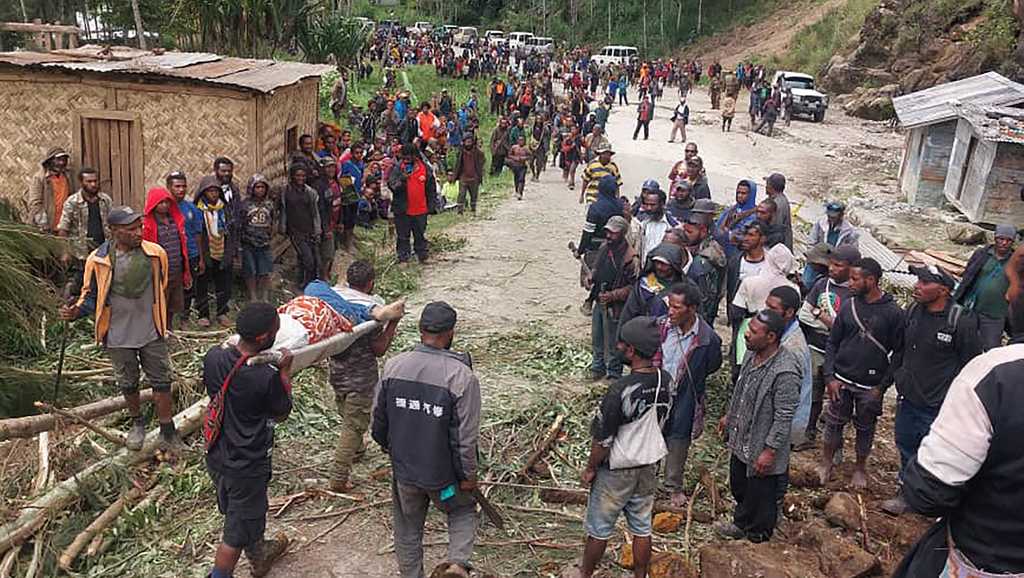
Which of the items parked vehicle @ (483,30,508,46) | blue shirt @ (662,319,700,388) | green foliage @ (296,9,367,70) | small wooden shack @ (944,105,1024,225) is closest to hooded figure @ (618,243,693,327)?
blue shirt @ (662,319,700,388)

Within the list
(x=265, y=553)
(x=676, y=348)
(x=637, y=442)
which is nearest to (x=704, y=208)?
(x=676, y=348)

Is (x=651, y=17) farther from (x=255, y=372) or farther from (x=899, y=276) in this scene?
(x=255, y=372)

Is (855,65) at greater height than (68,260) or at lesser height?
greater

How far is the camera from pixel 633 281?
24.6 feet

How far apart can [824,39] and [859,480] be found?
124 feet

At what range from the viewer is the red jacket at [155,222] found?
7.35 m

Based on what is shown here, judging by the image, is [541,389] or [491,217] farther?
[491,217]

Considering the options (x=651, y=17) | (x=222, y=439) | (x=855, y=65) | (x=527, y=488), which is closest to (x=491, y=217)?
(x=527, y=488)

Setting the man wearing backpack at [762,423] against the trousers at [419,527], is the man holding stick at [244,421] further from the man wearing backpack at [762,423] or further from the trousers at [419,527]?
the man wearing backpack at [762,423]

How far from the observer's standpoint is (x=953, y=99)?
17.2 metres

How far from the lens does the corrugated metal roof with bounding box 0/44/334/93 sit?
9039 millimetres

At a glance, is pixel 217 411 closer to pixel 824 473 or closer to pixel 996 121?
pixel 824 473

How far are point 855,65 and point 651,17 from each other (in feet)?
79.3

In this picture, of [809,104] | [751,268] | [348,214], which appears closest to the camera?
[751,268]
